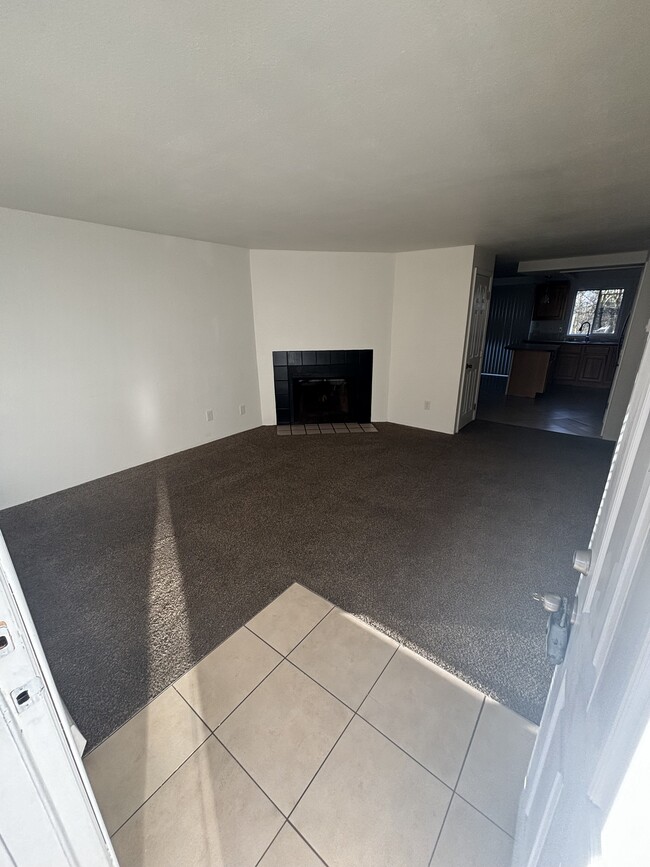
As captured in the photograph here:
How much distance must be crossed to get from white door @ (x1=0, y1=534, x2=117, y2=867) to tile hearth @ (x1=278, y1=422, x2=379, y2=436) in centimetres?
387

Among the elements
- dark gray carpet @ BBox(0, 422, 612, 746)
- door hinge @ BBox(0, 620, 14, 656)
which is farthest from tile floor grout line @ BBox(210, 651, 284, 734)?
door hinge @ BBox(0, 620, 14, 656)

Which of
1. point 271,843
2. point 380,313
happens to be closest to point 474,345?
point 380,313

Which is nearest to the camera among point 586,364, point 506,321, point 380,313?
point 380,313

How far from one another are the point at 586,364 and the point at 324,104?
7818 millimetres

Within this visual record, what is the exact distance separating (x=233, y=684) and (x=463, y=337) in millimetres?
4041

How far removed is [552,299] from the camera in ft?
23.1

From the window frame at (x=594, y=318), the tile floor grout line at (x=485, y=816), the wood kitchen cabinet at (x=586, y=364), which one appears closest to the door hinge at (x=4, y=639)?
the tile floor grout line at (x=485, y=816)

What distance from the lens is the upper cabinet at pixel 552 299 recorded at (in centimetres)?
691

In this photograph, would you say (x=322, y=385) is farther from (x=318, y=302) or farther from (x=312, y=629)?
(x=312, y=629)

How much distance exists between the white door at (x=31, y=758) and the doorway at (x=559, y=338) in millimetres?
5594

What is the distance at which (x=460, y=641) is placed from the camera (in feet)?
5.32

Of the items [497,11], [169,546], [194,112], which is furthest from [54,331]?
[497,11]

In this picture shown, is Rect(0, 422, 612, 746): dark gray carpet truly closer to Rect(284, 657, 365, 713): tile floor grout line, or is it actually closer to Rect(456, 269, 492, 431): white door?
Rect(284, 657, 365, 713): tile floor grout line

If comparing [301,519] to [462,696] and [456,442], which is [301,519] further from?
[456,442]
